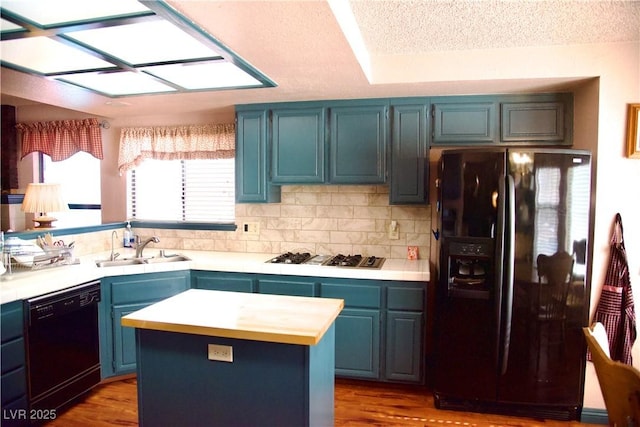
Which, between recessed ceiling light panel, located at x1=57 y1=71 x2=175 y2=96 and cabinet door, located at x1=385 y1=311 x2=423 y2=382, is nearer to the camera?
recessed ceiling light panel, located at x1=57 y1=71 x2=175 y2=96

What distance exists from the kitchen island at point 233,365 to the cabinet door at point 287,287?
42.7 inches

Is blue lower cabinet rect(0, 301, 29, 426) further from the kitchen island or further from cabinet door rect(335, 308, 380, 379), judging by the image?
cabinet door rect(335, 308, 380, 379)

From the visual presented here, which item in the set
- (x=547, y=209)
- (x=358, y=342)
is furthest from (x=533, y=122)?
(x=358, y=342)

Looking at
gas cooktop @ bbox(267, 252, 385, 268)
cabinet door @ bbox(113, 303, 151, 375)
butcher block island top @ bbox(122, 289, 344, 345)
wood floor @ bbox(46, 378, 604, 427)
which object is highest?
gas cooktop @ bbox(267, 252, 385, 268)

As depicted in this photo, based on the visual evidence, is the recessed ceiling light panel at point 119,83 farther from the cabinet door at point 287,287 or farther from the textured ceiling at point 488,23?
the cabinet door at point 287,287

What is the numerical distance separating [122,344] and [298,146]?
2.02 metres

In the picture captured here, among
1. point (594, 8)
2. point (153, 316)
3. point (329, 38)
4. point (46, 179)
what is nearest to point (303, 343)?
point (153, 316)

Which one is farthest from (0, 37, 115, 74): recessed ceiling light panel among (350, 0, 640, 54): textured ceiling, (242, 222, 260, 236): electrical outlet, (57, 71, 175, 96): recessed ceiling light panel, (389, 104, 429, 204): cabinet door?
(389, 104, 429, 204): cabinet door

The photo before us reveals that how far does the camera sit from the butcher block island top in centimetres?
160

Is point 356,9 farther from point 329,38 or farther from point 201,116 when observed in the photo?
point 201,116

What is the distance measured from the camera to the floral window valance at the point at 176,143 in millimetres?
3693

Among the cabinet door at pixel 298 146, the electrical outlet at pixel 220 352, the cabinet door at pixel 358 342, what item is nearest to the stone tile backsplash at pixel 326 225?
the cabinet door at pixel 298 146

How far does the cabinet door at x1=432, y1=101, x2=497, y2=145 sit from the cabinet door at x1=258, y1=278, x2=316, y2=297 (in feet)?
4.77

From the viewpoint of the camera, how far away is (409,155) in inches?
122
